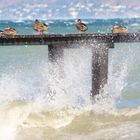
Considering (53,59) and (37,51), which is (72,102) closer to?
(53,59)

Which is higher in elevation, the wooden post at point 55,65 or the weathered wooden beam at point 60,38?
the weathered wooden beam at point 60,38

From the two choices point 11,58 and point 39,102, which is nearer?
point 39,102

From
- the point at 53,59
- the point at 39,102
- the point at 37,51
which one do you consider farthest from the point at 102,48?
the point at 37,51

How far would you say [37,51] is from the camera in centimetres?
4912

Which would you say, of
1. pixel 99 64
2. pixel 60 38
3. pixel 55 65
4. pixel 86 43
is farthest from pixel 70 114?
pixel 60 38

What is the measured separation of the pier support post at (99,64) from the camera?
16656 mm

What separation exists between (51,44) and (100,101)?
6.67ft

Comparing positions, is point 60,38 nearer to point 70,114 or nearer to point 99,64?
point 99,64

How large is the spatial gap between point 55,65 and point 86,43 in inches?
40.8

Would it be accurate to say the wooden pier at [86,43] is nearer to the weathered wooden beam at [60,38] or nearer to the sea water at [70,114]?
the weathered wooden beam at [60,38]

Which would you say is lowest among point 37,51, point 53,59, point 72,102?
point 37,51

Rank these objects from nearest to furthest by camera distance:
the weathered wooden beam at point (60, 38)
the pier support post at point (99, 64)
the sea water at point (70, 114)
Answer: the sea water at point (70, 114) < the weathered wooden beam at point (60, 38) < the pier support post at point (99, 64)

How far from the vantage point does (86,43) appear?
16.5m

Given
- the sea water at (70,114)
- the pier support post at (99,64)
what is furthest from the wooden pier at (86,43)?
the sea water at (70,114)
